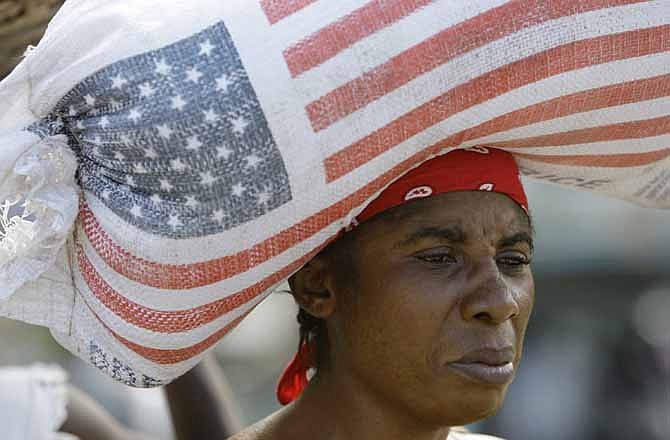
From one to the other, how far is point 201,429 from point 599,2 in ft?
5.97

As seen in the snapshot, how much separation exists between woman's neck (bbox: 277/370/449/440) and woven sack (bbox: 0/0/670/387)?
1.08ft

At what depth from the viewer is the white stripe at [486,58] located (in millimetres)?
1903

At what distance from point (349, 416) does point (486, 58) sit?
0.76 m

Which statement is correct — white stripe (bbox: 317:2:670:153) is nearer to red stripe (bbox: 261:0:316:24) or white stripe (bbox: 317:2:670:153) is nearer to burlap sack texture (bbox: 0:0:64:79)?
red stripe (bbox: 261:0:316:24)

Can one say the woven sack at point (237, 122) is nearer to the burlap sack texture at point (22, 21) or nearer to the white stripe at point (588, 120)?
the white stripe at point (588, 120)

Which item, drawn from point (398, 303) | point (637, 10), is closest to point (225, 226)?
point (398, 303)

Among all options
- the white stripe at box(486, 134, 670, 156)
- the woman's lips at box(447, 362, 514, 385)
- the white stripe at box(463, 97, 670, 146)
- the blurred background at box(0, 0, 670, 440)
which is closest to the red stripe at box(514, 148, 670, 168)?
the white stripe at box(486, 134, 670, 156)

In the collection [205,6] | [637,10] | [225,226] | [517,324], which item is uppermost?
Result: [205,6]

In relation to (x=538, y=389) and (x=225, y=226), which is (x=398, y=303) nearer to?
(x=225, y=226)

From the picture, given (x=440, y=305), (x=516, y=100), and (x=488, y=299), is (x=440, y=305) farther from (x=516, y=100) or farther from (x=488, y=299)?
(x=516, y=100)

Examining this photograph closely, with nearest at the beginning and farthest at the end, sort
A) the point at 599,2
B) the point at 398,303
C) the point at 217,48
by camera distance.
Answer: the point at 217,48 → the point at 599,2 → the point at 398,303

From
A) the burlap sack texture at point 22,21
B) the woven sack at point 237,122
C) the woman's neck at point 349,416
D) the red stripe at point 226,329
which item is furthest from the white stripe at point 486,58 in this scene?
the burlap sack texture at point 22,21

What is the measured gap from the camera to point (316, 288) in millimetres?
2311

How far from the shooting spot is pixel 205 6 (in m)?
1.88
